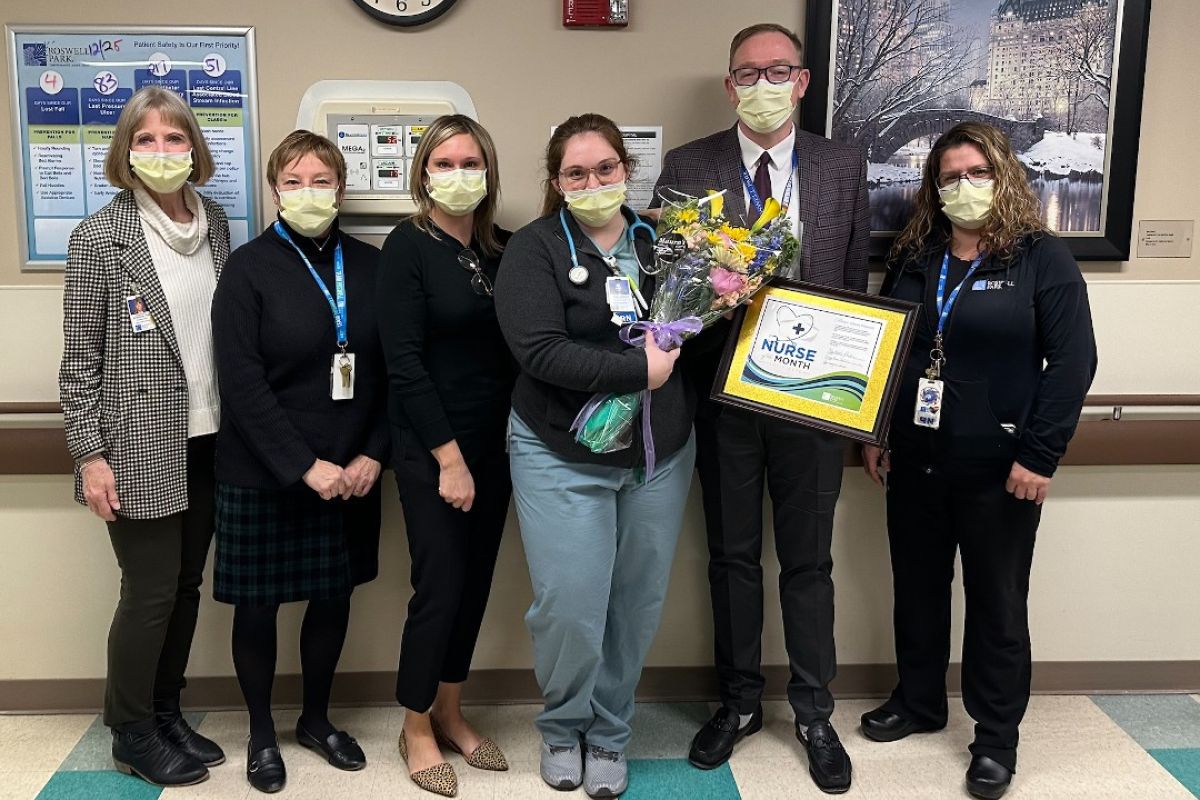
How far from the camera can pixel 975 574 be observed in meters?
2.43

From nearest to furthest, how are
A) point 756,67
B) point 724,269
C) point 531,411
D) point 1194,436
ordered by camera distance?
1. point 724,269
2. point 531,411
3. point 756,67
4. point 1194,436

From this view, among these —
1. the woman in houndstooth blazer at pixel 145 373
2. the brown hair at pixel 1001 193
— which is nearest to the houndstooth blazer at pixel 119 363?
the woman in houndstooth blazer at pixel 145 373

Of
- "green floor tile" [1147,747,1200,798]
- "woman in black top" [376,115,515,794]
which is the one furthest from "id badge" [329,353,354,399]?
"green floor tile" [1147,747,1200,798]

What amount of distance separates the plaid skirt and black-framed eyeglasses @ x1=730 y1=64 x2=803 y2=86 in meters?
1.49

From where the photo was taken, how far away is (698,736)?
261 centimetres

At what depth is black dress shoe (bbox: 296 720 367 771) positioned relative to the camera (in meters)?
2.51

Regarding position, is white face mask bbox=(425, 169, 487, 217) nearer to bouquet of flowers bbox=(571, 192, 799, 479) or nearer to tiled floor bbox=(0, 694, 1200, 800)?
bouquet of flowers bbox=(571, 192, 799, 479)

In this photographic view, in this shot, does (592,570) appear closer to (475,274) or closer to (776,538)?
(776,538)

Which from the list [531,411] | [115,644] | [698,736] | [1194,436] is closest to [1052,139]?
[1194,436]

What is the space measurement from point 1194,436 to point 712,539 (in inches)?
58.7

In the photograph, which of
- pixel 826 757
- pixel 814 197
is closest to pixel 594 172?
pixel 814 197

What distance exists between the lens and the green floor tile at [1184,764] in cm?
247

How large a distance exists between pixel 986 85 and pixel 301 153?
190cm

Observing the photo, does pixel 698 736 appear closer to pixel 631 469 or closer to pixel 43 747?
pixel 631 469
